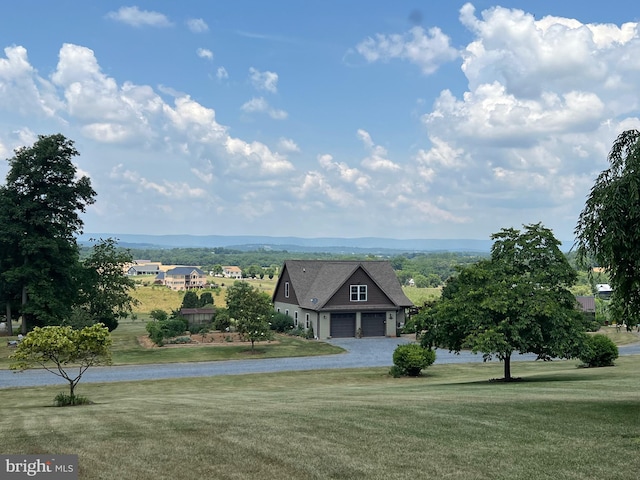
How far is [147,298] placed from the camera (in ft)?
341

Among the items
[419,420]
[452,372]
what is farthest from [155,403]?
[452,372]

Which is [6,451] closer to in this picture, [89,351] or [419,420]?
[419,420]

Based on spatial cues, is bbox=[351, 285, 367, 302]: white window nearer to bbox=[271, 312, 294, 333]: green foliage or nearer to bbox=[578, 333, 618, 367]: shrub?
bbox=[271, 312, 294, 333]: green foliage

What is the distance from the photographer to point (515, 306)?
25859 millimetres

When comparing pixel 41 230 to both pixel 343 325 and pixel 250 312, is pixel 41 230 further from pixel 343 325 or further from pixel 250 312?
pixel 343 325

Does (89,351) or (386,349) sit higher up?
(89,351)

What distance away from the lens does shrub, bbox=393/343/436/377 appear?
112ft

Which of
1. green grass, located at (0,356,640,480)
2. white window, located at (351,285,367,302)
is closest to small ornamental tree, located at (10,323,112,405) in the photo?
green grass, located at (0,356,640,480)

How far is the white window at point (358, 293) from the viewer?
186ft

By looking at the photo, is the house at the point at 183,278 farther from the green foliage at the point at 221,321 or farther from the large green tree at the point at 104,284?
the green foliage at the point at 221,321

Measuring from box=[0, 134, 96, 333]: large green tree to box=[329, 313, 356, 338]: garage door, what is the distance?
2427cm

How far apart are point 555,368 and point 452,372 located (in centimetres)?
632

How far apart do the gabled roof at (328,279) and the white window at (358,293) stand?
125cm

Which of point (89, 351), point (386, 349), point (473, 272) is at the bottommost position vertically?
point (386, 349)
